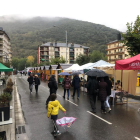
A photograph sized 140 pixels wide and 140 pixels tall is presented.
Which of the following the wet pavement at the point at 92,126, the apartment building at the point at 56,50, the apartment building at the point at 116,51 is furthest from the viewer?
the apartment building at the point at 56,50

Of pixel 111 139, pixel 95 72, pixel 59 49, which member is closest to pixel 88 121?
pixel 111 139

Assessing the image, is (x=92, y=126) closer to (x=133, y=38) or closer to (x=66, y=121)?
(x=66, y=121)

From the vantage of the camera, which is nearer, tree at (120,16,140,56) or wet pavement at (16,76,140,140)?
wet pavement at (16,76,140,140)

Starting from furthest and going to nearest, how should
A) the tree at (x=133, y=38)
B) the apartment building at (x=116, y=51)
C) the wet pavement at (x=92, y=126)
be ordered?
the apartment building at (x=116, y=51), the tree at (x=133, y=38), the wet pavement at (x=92, y=126)

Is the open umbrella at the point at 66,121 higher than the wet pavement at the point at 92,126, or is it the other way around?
the open umbrella at the point at 66,121

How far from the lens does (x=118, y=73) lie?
569 inches

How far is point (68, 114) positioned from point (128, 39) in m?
8.50

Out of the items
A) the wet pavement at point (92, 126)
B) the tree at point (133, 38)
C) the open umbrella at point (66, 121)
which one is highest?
the tree at point (133, 38)

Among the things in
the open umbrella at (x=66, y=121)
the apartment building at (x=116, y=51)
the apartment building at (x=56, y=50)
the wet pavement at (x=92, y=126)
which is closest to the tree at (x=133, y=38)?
the wet pavement at (x=92, y=126)

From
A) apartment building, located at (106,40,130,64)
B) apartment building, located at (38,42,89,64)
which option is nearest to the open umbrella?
apartment building, located at (106,40,130,64)

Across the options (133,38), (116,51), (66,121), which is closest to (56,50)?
(116,51)

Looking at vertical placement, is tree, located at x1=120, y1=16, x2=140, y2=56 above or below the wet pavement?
above

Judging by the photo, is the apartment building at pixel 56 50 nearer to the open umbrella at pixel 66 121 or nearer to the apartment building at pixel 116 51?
the apartment building at pixel 116 51

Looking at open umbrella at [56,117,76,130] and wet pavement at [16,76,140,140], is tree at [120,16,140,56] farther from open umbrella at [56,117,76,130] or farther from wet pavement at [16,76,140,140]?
open umbrella at [56,117,76,130]
